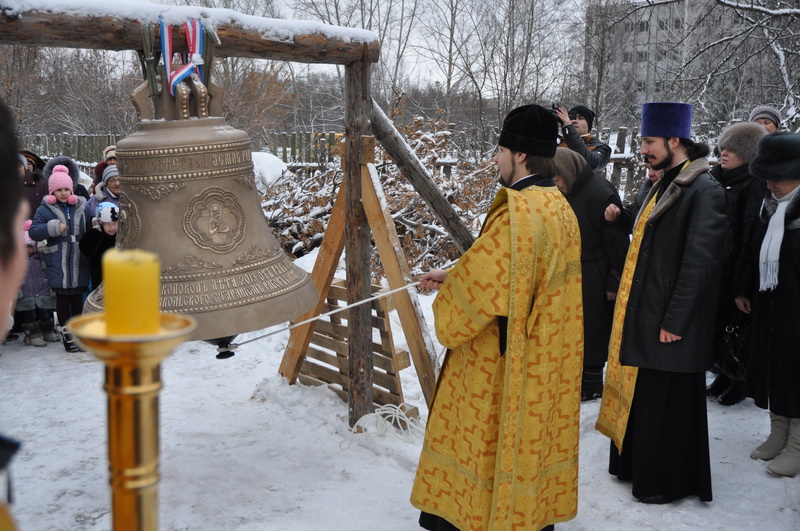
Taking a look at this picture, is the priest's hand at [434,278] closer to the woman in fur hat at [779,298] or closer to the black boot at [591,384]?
the woman in fur hat at [779,298]

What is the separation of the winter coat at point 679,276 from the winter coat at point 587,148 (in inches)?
63.3

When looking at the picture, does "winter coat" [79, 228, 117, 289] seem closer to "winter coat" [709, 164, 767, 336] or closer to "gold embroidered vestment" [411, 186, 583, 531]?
"gold embroidered vestment" [411, 186, 583, 531]

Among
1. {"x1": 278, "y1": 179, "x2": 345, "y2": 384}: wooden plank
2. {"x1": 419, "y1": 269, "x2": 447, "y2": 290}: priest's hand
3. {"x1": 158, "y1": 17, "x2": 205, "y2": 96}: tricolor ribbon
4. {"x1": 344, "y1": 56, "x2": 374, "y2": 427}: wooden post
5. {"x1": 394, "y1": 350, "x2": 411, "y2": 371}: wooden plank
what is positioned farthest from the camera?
{"x1": 394, "y1": 350, "x2": 411, "y2": 371}: wooden plank

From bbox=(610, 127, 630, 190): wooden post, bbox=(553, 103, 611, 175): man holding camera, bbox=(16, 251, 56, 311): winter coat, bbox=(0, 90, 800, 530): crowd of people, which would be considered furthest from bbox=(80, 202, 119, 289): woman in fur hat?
bbox=(610, 127, 630, 190): wooden post

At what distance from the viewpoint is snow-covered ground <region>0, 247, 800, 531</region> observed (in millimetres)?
3473

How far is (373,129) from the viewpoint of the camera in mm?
4008

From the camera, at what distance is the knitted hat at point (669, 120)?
3436 millimetres

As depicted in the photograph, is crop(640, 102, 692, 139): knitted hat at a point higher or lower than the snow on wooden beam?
lower

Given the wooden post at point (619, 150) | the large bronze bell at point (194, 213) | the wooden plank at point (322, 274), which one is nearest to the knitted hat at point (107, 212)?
the wooden plank at point (322, 274)

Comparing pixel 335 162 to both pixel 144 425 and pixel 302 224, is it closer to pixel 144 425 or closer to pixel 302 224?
pixel 302 224

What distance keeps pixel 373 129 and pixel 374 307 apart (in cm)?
122

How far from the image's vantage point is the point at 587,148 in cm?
522

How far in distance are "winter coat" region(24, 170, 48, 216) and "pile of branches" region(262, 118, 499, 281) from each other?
3.12 m

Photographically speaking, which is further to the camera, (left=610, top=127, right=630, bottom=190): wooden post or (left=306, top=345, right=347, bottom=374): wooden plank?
(left=610, top=127, right=630, bottom=190): wooden post
